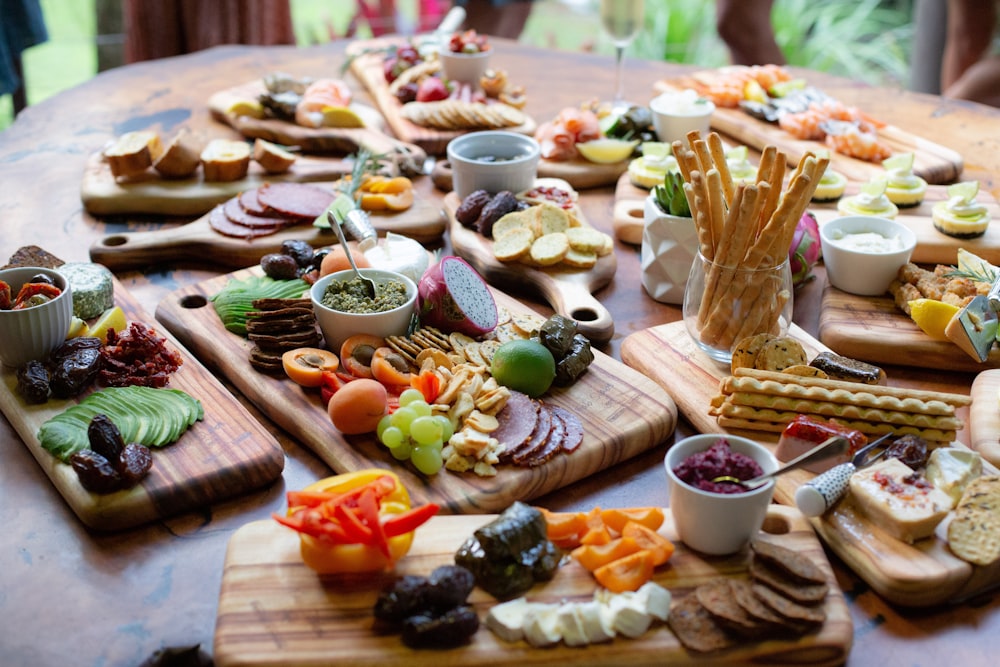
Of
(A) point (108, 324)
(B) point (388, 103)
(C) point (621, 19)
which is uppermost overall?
(C) point (621, 19)

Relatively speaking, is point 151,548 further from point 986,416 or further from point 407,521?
point 986,416

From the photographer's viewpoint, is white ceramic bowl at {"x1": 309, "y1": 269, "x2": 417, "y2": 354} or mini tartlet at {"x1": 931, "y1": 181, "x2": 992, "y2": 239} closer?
white ceramic bowl at {"x1": 309, "y1": 269, "x2": 417, "y2": 354}

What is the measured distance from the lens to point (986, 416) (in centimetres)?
175

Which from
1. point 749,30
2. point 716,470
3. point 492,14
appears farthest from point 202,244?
point 749,30

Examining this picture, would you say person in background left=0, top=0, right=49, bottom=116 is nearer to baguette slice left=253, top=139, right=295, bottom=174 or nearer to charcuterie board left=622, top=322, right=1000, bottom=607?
baguette slice left=253, top=139, right=295, bottom=174

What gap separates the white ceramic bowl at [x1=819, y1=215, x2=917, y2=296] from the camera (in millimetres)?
2162

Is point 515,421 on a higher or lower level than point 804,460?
lower

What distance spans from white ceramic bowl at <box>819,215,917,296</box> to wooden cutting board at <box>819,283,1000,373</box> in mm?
76

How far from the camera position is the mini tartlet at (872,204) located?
244 cm

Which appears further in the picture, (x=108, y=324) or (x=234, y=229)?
(x=234, y=229)

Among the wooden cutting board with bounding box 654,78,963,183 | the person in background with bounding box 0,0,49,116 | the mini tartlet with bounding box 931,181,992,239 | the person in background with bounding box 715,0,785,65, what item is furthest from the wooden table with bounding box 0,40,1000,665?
the person in background with bounding box 715,0,785,65

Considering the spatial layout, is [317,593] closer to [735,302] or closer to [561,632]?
[561,632]

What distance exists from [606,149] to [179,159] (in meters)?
1.27

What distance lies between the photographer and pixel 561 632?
130 cm
